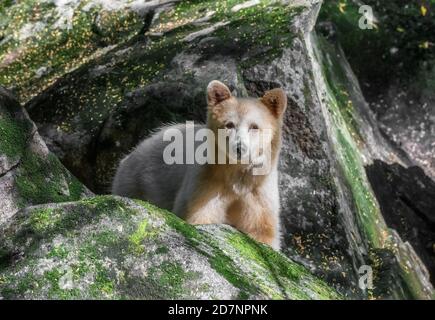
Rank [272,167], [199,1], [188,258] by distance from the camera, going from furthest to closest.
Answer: [199,1]
[272,167]
[188,258]

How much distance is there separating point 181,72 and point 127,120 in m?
1.03

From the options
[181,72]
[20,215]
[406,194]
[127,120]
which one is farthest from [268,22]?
[20,215]

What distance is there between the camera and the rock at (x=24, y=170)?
25.7 ft

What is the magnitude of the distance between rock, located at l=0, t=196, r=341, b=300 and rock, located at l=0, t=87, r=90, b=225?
2132mm

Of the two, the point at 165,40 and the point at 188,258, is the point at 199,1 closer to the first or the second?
the point at 165,40

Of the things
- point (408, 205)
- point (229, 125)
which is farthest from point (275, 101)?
point (408, 205)

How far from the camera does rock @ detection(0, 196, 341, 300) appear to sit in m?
5.17

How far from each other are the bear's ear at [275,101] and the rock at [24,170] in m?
2.23

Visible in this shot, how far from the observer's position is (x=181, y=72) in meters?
11.2

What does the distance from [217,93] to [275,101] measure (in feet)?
2.09

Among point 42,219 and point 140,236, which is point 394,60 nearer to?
point 140,236

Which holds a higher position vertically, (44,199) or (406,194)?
(44,199)
